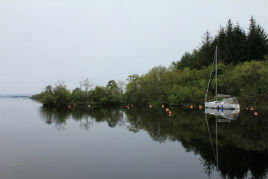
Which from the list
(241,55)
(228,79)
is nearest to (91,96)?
(228,79)

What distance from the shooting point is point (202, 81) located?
148 ft

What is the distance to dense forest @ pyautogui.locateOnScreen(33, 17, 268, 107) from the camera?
3834 cm

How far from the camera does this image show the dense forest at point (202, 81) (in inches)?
1510

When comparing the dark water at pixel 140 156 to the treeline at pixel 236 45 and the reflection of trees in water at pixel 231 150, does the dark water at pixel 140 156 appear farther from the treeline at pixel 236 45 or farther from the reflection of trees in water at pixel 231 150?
the treeline at pixel 236 45

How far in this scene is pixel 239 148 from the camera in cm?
1021

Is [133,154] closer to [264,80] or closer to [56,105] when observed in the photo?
[264,80]

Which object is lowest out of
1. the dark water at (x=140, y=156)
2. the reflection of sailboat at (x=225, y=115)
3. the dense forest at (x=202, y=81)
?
the dark water at (x=140, y=156)

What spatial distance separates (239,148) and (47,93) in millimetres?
54777

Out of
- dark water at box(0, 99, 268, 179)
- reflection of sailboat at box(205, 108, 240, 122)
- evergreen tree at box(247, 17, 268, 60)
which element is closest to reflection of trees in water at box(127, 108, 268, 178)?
dark water at box(0, 99, 268, 179)

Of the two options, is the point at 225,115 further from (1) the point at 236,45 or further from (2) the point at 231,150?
(1) the point at 236,45

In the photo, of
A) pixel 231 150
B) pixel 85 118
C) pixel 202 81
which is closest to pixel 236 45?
pixel 202 81

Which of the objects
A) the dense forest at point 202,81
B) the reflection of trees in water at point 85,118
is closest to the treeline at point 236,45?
the dense forest at point 202,81

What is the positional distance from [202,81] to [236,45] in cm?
1138

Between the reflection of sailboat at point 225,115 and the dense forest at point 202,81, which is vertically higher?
the dense forest at point 202,81
